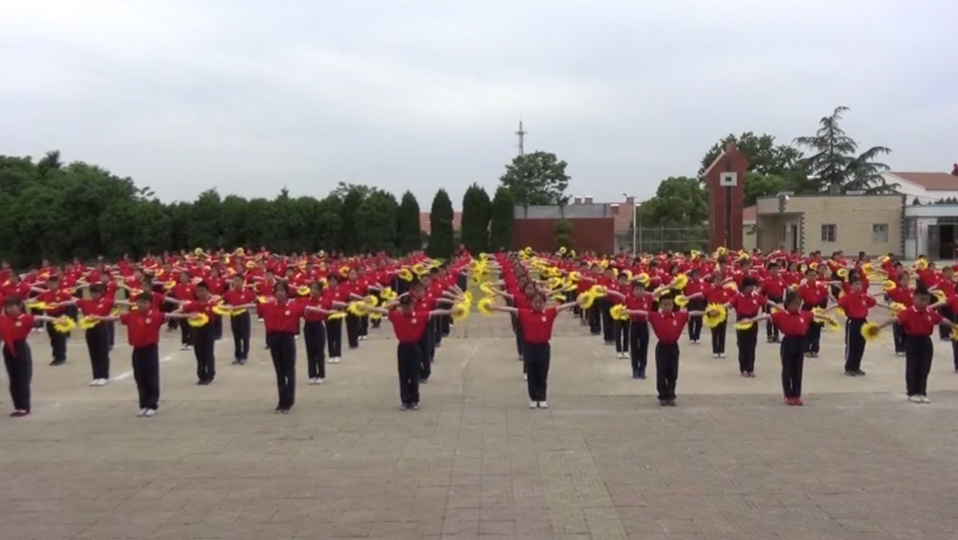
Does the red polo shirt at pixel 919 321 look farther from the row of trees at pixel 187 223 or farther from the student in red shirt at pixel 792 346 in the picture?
the row of trees at pixel 187 223

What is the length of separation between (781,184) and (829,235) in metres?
22.8

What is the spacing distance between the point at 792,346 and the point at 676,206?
47763 millimetres

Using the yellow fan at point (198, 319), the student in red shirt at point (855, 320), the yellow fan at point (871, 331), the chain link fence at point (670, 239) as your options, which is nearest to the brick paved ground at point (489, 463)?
the student in red shirt at point (855, 320)

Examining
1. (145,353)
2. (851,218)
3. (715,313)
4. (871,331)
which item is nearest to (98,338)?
(145,353)

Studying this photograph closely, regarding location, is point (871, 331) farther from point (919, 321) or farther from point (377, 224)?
point (377, 224)

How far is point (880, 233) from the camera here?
47.6m

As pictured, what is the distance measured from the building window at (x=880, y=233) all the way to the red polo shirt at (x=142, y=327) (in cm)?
4473

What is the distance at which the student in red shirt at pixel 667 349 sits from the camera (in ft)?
36.3

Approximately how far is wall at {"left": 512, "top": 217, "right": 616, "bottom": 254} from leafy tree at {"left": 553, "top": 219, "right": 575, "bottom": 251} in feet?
1.56

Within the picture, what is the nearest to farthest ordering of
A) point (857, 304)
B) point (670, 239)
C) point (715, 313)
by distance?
point (715, 313) → point (857, 304) → point (670, 239)

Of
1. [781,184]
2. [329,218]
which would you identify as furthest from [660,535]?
[781,184]

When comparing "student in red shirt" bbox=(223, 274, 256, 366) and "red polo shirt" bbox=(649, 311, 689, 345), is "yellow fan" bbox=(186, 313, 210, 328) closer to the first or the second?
"student in red shirt" bbox=(223, 274, 256, 366)

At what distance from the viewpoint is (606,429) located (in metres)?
9.60

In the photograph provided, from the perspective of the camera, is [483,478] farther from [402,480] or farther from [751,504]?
[751,504]
